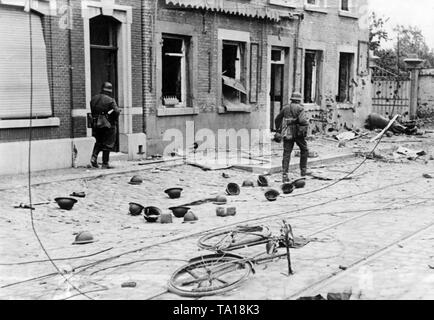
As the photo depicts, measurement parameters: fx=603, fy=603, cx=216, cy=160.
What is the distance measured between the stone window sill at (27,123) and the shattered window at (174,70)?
13.4ft

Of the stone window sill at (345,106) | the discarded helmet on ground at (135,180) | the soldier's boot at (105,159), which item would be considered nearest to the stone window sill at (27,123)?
the soldier's boot at (105,159)

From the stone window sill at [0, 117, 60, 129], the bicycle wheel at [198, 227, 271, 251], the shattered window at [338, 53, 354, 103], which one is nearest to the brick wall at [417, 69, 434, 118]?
the shattered window at [338, 53, 354, 103]

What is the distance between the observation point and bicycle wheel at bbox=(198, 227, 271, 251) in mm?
7939

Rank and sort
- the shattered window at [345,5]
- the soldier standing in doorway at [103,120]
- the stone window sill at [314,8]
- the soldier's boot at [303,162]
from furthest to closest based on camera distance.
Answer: the shattered window at [345,5]
the stone window sill at [314,8]
the soldier's boot at [303,162]
the soldier standing in doorway at [103,120]

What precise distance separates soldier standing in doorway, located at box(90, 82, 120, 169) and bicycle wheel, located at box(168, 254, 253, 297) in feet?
25.2

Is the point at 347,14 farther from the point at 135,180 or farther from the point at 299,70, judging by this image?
the point at 135,180

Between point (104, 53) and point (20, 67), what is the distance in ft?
10.1

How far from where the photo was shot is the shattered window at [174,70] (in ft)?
57.6

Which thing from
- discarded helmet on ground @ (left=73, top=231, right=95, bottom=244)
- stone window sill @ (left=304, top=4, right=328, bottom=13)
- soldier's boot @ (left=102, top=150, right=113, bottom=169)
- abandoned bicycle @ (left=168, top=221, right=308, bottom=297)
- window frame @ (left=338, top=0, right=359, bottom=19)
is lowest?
discarded helmet on ground @ (left=73, top=231, right=95, bottom=244)

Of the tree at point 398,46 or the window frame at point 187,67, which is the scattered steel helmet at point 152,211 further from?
the tree at point 398,46

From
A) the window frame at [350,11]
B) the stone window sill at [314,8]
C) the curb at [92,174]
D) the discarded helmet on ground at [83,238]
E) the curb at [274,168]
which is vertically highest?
the window frame at [350,11]

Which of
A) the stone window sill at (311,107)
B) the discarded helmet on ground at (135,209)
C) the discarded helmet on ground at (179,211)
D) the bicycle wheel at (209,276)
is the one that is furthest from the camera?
the stone window sill at (311,107)

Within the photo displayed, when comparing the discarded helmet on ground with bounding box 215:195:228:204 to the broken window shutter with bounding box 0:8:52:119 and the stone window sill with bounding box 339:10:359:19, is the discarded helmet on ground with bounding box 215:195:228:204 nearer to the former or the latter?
the broken window shutter with bounding box 0:8:52:119
